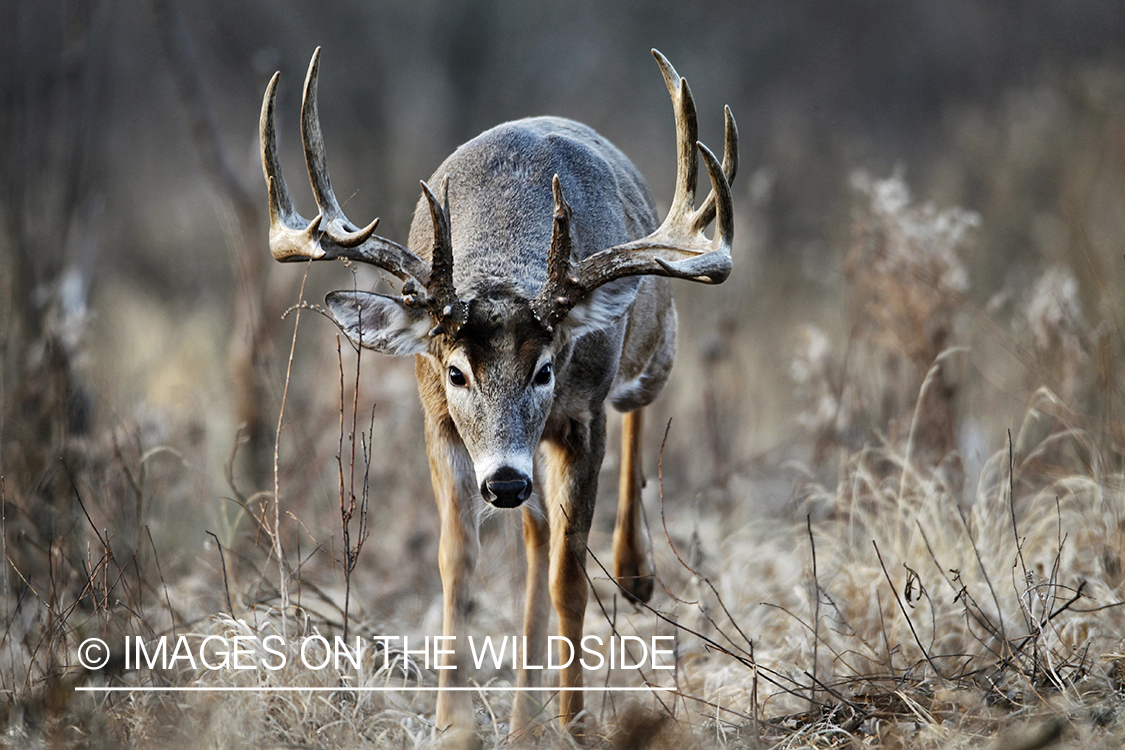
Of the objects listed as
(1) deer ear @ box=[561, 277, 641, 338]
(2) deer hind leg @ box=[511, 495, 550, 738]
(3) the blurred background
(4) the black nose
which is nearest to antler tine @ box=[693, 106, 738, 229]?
(1) deer ear @ box=[561, 277, 641, 338]

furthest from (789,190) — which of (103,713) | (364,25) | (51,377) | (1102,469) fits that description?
(103,713)

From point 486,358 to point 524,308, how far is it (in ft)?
0.81

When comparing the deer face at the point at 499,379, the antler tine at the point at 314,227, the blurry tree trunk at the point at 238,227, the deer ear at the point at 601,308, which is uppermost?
the blurry tree trunk at the point at 238,227

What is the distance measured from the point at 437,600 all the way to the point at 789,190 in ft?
42.8

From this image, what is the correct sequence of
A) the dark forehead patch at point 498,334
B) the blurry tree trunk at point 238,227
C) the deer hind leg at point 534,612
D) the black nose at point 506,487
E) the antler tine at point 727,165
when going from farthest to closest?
the blurry tree trunk at point 238,227
the deer hind leg at point 534,612
the antler tine at point 727,165
the dark forehead patch at point 498,334
the black nose at point 506,487

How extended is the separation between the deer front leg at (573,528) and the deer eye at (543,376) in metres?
0.48

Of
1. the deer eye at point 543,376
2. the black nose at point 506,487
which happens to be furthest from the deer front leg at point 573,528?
the black nose at point 506,487

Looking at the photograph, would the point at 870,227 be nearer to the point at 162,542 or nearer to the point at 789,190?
the point at 162,542

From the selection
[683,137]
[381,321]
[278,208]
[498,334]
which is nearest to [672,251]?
[683,137]

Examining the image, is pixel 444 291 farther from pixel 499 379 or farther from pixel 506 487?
pixel 506 487

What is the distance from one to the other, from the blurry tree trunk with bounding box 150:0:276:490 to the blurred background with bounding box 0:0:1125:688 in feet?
0.11

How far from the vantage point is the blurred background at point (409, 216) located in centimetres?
561

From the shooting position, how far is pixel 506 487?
12.5 ft

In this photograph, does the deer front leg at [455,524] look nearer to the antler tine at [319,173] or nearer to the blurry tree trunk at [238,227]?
the antler tine at [319,173]
